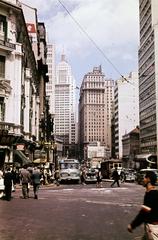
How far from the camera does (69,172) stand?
50344mm

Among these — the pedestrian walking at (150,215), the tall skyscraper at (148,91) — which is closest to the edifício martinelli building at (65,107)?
the tall skyscraper at (148,91)

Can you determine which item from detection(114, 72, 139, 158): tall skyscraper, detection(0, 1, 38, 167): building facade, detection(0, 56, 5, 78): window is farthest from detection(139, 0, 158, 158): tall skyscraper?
detection(0, 56, 5, 78): window

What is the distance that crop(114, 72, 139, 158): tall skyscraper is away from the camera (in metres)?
154

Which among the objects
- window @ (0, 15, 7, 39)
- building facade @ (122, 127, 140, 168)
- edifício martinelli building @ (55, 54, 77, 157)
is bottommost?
building facade @ (122, 127, 140, 168)

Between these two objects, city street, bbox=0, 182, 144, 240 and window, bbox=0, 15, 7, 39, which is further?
window, bbox=0, 15, 7, 39

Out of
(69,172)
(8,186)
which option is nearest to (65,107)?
(69,172)

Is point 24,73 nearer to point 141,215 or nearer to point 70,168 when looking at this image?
point 70,168

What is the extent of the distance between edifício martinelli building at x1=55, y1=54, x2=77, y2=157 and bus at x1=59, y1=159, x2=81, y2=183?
56.7 m

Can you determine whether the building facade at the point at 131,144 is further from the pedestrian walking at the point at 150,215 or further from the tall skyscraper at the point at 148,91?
the pedestrian walking at the point at 150,215

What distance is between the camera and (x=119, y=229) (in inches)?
487

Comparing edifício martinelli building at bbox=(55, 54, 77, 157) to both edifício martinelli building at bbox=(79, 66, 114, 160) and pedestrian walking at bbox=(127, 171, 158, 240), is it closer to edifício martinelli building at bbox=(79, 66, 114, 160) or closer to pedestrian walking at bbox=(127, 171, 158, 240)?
edifício martinelli building at bbox=(79, 66, 114, 160)

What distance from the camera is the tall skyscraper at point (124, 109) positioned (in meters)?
154

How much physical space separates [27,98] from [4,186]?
2583 centimetres

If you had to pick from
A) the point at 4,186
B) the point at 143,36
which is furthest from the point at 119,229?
the point at 143,36
